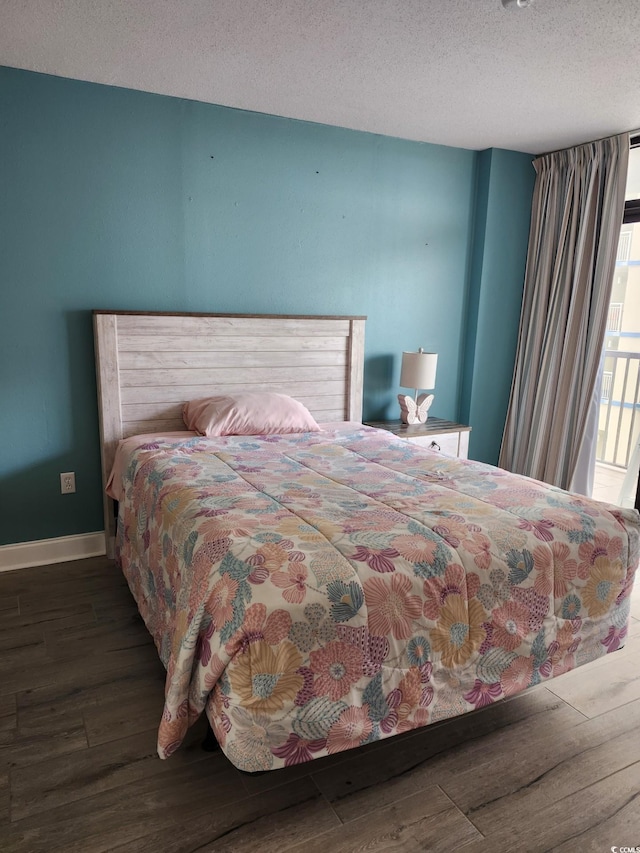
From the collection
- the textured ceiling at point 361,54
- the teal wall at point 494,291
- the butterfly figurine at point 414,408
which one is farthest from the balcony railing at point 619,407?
the textured ceiling at point 361,54

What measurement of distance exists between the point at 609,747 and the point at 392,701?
80cm

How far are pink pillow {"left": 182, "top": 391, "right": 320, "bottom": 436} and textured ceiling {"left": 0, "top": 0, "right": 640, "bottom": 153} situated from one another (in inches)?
60.5

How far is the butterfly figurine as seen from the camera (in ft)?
12.1

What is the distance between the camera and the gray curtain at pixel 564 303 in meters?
3.52

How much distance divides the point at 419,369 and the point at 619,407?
1.93m

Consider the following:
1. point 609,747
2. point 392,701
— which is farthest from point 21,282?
point 609,747

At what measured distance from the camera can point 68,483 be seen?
3.02 metres

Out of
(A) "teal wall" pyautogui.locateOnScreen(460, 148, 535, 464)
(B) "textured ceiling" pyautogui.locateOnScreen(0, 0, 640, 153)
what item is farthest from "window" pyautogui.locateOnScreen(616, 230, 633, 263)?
(B) "textured ceiling" pyautogui.locateOnScreen(0, 0, 640, 153)

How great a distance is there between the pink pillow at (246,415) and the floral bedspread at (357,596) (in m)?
0.68

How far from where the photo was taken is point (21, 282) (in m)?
2.79

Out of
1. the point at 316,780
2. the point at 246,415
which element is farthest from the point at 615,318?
the point at 316,780

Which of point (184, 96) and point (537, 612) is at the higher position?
point (184, 96)

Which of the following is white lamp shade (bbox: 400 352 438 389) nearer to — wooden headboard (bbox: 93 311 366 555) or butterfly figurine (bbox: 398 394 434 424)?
butterfly figurine (bbox: 398 394 434 424)

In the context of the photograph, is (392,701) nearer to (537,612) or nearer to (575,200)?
(537,612)
